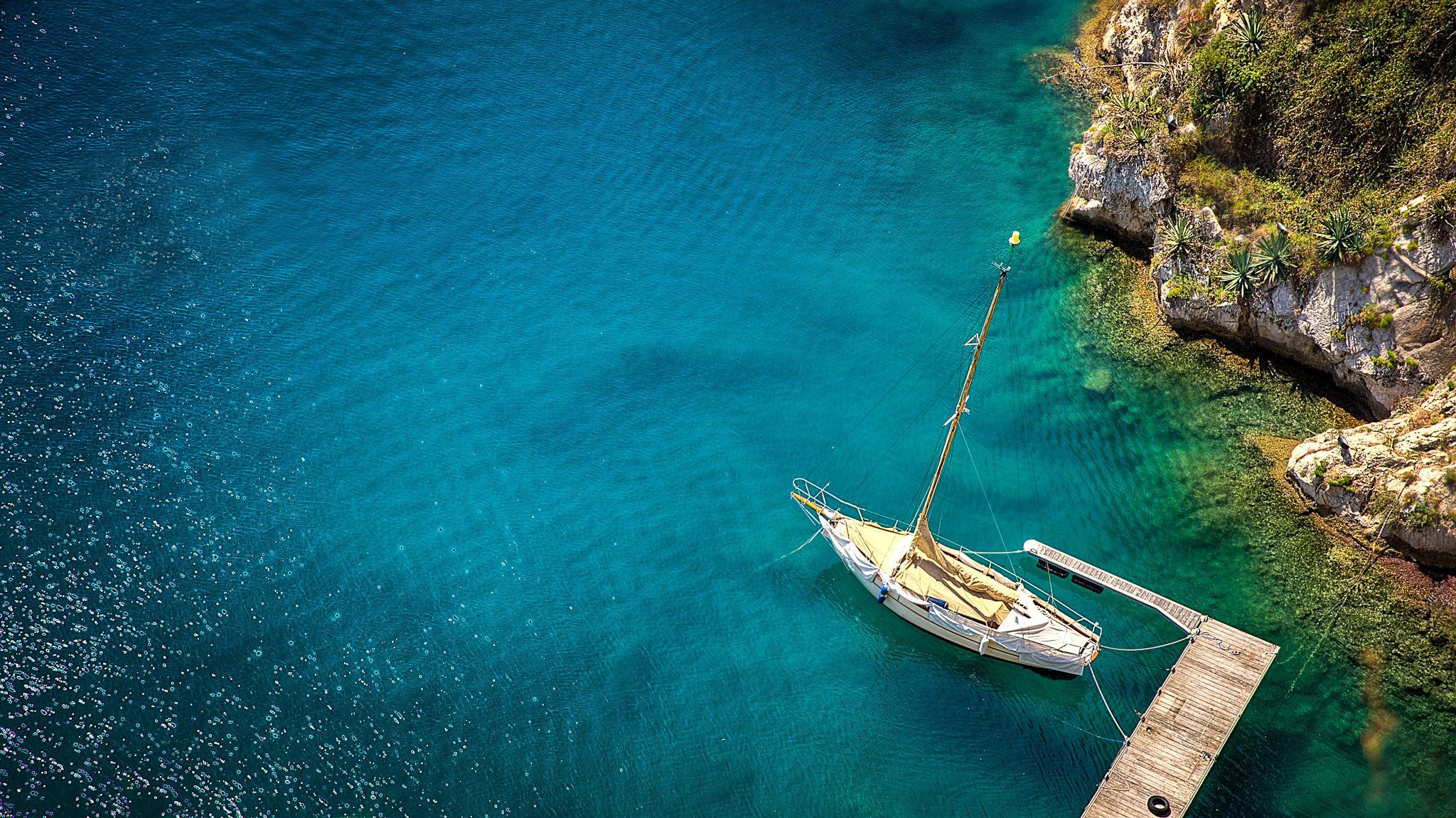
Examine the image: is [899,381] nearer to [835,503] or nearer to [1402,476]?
[835,503]

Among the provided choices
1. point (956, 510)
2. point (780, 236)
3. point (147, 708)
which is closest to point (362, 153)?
point (780, 236)

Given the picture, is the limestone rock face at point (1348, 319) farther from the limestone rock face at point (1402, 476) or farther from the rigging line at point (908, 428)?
the rigging line at point (908, 428)

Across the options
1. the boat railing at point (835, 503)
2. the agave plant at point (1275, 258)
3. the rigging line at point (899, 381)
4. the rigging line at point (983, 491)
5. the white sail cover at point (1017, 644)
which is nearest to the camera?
the white sail cover at point (1017, 644)

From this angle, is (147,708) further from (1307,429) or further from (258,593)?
(1307,429)

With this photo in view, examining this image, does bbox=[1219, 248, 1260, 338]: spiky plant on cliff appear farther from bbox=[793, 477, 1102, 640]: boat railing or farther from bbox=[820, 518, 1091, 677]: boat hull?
bbox=[820, 518, 1091, 677]: boat hull

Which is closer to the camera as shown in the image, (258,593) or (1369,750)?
(1369,750)

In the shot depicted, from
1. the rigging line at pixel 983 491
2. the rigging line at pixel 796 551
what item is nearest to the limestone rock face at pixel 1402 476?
the rigging line at pixel 983 491
